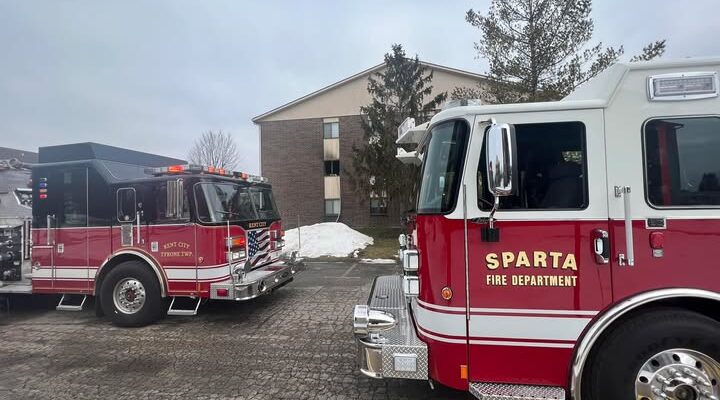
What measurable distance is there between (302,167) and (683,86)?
23.6 metres

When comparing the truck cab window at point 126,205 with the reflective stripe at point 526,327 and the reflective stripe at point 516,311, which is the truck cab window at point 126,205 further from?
the reflective stripe at point 526,327

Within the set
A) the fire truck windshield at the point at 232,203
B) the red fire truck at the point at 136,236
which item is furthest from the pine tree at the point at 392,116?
the red fire truck at the point at 136,236

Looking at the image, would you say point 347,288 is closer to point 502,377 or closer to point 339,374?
point 339,374

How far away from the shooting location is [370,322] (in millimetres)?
3342

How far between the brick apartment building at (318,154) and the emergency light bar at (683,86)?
21.4m

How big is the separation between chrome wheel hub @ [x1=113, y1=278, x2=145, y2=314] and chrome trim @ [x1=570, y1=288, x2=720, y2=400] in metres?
5.85

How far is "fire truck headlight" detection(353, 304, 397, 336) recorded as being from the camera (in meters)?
3.31

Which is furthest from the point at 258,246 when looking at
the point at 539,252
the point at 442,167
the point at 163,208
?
the point at 539,252

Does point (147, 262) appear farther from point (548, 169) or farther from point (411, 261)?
point (548, 169)

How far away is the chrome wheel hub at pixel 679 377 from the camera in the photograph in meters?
2.73

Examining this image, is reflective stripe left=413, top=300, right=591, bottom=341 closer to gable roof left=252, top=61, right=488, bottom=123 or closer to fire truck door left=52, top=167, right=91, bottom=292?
fire truck door left=52, top=167, right=91, bottom=292

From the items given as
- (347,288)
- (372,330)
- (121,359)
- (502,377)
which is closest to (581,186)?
(502,377)

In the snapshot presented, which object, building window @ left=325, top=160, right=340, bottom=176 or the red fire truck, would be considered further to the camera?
building window @ left=325, top=160, right=340, bottom=176

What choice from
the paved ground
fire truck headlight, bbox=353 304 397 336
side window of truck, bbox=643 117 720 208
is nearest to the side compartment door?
side window of truck, bbox=643 117 720 208
